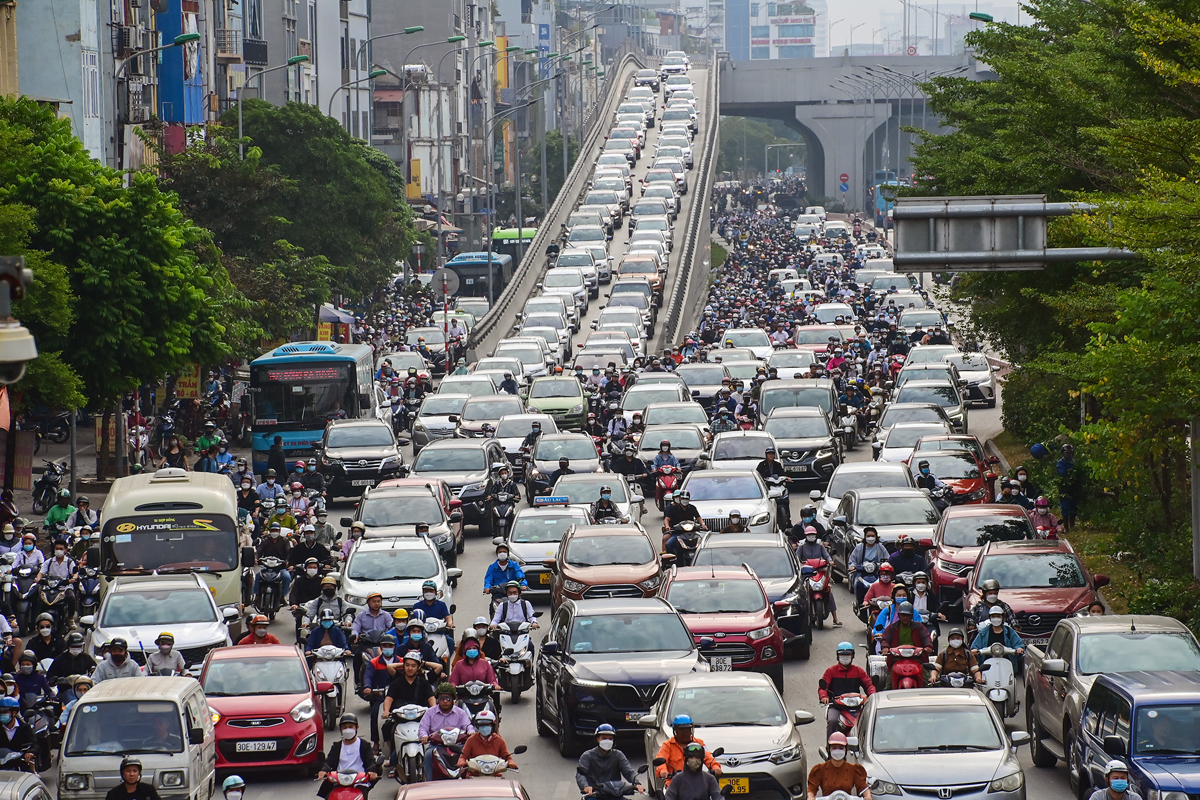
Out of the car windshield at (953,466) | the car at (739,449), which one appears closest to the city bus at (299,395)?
the car at (739,449)

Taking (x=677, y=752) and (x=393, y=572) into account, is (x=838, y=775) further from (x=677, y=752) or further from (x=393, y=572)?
(x=393, y=572)

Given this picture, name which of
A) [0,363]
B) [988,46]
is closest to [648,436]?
[988,46]

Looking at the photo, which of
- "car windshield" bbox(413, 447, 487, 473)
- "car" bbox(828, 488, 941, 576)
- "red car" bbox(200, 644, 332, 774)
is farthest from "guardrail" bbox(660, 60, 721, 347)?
"red car" bbox(200, 644, 332, 774)

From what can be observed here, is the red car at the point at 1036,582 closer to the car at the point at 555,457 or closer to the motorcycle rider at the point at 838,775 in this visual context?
the motorcycle rider at the point at 838,775

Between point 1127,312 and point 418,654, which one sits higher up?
point 1127,312

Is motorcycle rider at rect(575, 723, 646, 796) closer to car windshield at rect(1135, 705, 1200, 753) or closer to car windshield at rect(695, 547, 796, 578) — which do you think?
car windshield at rect(1135, 705, 1200, 753)

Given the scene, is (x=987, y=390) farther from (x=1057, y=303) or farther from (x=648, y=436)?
(x=1057, y=303)

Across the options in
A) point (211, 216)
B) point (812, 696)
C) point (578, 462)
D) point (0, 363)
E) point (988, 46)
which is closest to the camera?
point (0, 363)
